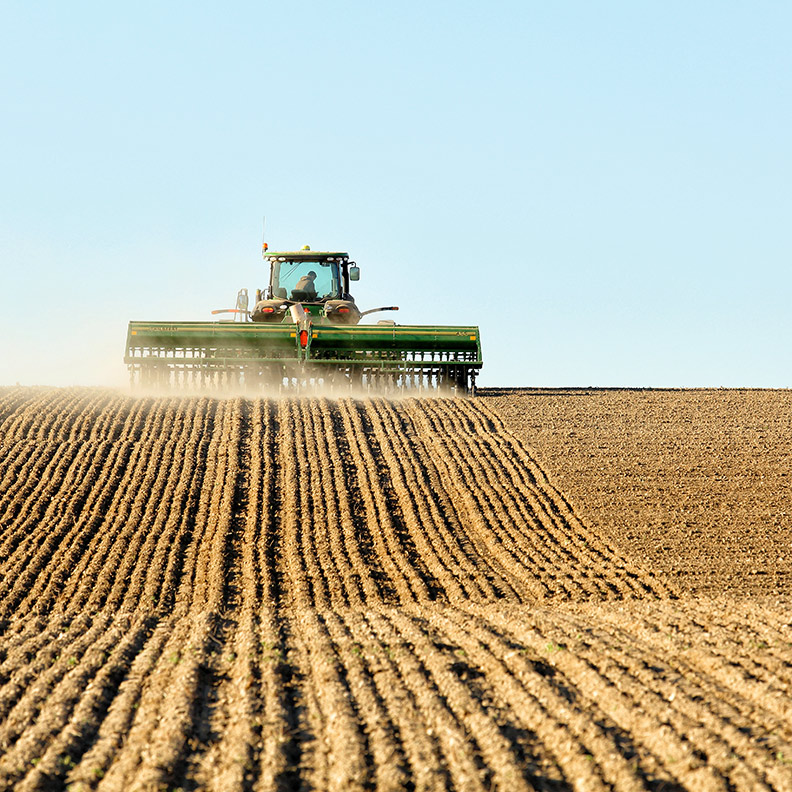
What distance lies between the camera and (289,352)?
19969mm

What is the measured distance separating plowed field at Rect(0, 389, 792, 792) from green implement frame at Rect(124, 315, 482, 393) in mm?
2317

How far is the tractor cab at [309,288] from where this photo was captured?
2114 centimetres

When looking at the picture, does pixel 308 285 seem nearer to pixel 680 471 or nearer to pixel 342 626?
pixel 680 471

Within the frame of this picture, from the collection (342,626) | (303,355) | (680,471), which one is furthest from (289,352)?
(342,626)

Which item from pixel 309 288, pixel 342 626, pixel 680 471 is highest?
pixel 309 288

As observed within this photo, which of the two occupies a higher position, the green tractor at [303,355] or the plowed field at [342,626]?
the green tractor at [303,355]

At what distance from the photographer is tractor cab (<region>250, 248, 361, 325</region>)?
21141 mm

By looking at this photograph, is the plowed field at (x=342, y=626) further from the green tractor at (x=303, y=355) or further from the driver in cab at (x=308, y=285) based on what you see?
the driver in cab at (x=308, y=285)

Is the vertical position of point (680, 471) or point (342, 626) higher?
point (680, 471)

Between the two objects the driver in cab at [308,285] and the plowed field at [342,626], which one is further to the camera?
the driver in cab at [308,285]

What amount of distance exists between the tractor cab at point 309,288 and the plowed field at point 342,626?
392cm

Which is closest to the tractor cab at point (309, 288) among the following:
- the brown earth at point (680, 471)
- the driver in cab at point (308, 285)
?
the driver in cab at point (308, 285)

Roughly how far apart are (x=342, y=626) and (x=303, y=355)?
1137cm

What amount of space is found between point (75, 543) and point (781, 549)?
7998mm
